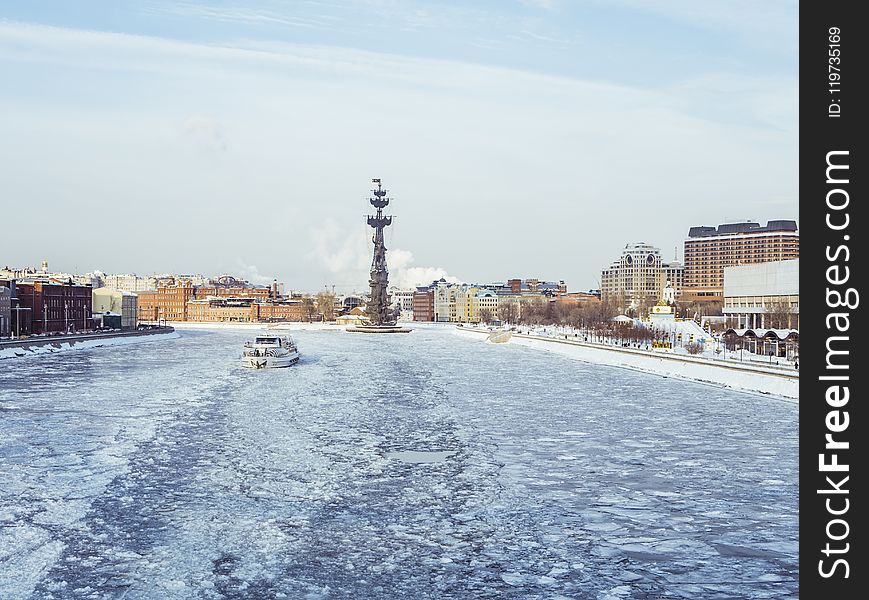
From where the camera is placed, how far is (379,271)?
10775 centimetres

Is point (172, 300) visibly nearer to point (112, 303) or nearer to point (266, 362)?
point (112, 303)

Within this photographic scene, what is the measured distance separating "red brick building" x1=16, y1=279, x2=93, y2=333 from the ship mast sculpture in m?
34.9

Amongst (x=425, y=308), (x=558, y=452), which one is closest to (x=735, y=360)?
(x=558, y=452)

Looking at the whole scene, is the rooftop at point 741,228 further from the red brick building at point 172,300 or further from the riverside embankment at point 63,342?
the riverside embankment at point 63,342

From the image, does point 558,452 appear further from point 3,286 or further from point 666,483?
point 3,286

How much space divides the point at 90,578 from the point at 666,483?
935 cm

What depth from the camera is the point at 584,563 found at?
10148 mm

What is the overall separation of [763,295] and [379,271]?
4971cm

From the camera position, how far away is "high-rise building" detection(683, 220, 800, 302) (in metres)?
170

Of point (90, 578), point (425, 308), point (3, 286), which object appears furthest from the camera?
point (425, 308)

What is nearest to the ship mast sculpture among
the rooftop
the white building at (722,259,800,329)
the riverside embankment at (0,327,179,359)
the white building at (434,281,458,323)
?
the riverside embankment at (0,327,179,359)

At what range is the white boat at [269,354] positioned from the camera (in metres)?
44.4

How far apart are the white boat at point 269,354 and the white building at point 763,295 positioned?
116 feet
